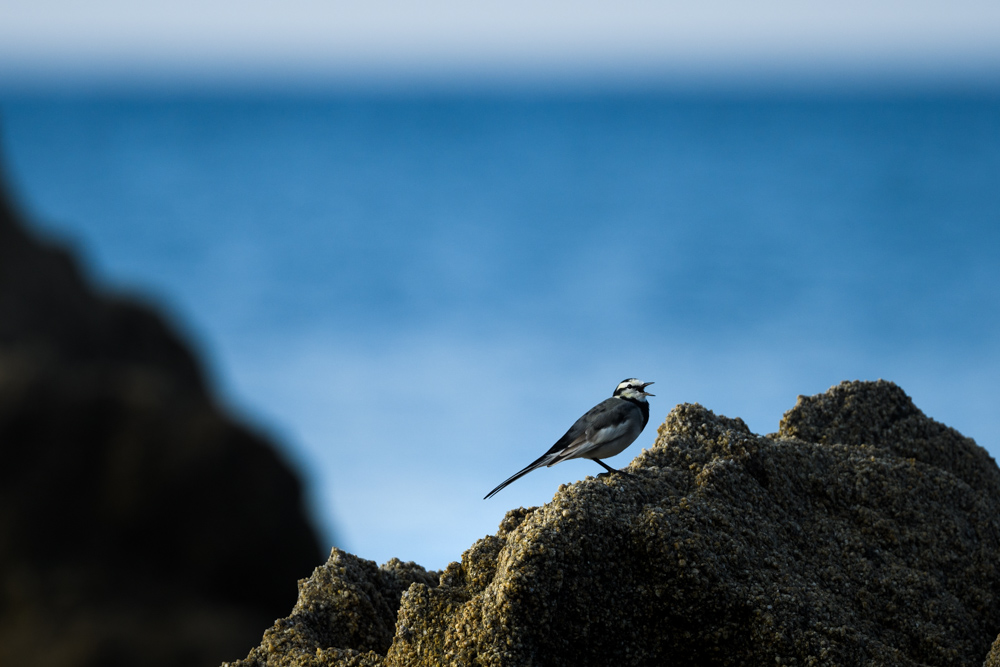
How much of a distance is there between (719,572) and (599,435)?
208 cm

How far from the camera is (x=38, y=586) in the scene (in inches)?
738

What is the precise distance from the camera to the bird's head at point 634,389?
8508mm

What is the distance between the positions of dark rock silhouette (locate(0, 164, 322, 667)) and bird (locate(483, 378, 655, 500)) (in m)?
12.7

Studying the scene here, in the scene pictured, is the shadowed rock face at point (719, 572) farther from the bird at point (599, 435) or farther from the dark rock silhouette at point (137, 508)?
the dark rock silhouette at point (137, 508)

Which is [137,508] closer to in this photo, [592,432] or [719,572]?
[592,432]

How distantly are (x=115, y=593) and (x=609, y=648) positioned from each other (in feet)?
54.3

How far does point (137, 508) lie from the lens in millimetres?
20219

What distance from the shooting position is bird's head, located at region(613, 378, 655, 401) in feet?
27.9

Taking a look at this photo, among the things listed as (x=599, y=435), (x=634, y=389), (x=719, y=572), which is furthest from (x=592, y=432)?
(x=719, y=572)

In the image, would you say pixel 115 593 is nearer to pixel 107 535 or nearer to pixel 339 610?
pixel 107 535

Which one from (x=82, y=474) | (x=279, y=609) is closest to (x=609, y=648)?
(x=279, y=609)

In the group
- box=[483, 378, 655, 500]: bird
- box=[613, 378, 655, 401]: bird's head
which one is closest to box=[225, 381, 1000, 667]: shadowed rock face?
box=[483, 378, 655, 500]: bird

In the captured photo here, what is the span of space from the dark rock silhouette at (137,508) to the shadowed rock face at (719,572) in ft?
43.8

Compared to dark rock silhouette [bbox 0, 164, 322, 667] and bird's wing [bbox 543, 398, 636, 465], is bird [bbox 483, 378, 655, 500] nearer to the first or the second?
bird's wing [bbox 543, 398, 636, 465]
